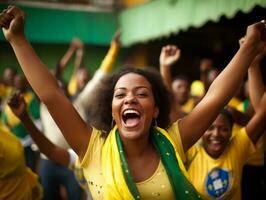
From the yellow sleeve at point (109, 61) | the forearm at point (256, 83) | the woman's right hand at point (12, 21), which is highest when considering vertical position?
the yellow sleeve at point (109, 61)

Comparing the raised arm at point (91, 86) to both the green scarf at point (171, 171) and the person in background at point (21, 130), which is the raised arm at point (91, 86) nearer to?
the person in background at point (21, 130)

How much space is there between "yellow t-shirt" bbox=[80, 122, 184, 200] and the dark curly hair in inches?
7.5

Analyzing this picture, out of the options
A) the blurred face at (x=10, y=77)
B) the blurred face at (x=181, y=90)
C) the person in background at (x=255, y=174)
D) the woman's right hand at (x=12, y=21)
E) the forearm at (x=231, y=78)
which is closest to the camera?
the woman's right hand at (x=12, y=21)

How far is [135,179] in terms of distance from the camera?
2.11 metres

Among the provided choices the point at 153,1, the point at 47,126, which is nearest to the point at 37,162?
the point at 47,126

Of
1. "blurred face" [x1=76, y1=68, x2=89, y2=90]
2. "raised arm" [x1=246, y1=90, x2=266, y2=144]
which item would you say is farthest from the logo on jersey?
"blurred face" [x1=76, y1=68, x2=89, y2=90]

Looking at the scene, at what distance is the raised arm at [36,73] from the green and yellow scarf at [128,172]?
0.79 feet

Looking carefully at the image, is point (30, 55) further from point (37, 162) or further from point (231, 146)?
point (37, 162)

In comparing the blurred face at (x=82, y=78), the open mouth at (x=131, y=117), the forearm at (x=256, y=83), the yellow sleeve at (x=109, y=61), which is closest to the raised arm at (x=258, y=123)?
the forearm at (x=256, y=83)

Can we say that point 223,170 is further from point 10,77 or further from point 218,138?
point 10,77

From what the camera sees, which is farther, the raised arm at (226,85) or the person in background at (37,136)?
the person in background at (37,136)

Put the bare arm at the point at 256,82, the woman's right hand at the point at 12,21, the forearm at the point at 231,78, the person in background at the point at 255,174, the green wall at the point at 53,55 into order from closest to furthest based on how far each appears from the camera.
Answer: the woman's right hand at the point at 12,21
the forearm at the point at 231,78
the bare arm at the point at 256,82
the person in background at the point at 255,174
the green wall at the point at 53,55

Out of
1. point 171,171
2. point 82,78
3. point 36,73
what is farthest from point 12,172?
point 82,78

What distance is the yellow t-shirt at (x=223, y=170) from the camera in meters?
2.90
